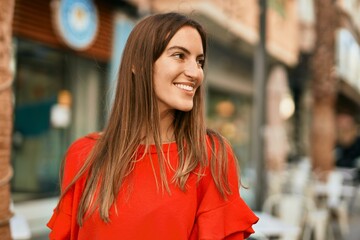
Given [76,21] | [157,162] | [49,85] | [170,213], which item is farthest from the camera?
[49,85]

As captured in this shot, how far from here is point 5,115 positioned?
2654 millimetres

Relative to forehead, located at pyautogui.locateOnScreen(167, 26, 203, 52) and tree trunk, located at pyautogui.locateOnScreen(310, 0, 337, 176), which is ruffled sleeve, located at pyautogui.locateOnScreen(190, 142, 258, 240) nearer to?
forehead, located at pyautogui.locateOnScreen(167, 26, 203, 52)

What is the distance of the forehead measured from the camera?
1.89 metres

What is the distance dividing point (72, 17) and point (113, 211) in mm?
7947

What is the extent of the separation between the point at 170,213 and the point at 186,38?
591mm

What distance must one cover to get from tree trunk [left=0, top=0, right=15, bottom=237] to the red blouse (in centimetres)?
79

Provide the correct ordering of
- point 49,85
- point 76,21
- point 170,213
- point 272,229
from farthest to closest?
point 49,85
point 76,21
point 272,229
point 170,213

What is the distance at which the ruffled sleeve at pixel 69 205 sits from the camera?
194cm

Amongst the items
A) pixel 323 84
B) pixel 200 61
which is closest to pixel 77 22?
pixel 323 84

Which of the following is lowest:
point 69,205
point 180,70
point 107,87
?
point 69,205

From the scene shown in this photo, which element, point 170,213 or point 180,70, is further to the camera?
point 180,70

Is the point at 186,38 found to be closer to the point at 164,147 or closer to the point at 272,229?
the point at 164,147

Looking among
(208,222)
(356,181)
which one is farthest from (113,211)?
(356,181)

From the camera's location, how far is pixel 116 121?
2.02m
